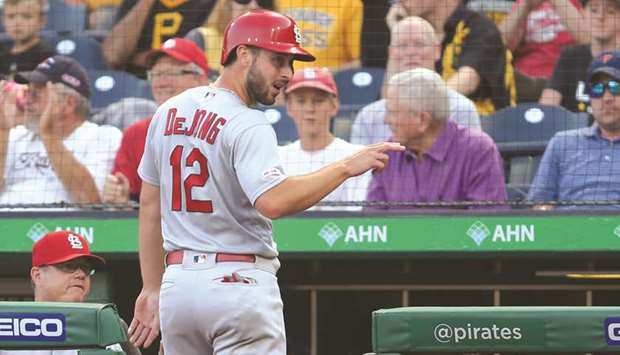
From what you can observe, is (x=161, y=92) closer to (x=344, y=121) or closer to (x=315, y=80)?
(x=315, y=80)

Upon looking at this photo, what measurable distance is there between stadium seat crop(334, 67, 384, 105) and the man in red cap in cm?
264

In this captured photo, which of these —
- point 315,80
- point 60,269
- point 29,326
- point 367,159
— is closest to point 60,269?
point 60,269

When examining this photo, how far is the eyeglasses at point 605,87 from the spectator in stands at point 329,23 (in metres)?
1.49

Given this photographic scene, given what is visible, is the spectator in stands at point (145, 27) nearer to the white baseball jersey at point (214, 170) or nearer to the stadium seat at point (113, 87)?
the stadium seat at point (113, 87)

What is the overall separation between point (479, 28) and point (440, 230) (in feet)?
5.32

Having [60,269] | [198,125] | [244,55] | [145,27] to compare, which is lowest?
[60,269]

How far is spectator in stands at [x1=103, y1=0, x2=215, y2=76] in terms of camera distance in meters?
8.01

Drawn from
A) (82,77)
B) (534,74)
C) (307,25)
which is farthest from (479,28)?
(82,77)

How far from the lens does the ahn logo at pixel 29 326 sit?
12.7 ft

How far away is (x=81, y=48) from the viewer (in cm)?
816

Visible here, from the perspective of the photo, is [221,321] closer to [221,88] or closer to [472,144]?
[221,88]

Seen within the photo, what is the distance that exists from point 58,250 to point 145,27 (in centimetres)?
300

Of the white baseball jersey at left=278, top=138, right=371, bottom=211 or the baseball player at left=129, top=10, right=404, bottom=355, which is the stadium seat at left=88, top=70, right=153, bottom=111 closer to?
the white baseball jersey at left=278, top=138, right=371, bottom=211

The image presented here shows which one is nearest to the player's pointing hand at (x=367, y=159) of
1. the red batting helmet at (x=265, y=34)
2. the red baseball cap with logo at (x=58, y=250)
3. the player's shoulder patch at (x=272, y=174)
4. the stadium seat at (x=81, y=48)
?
the player's shoulder patch at (x=272, y=174)
